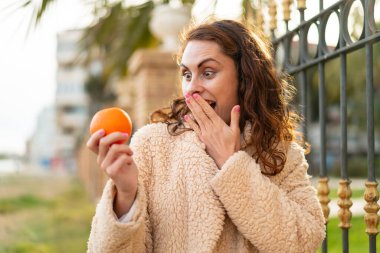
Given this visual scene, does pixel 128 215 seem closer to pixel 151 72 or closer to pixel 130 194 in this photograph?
pixel 130 194

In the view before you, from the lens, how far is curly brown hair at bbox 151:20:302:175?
7.05 ft

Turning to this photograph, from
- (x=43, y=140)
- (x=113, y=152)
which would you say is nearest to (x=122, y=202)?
(x=113, y=152)

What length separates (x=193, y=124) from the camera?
2137 mm

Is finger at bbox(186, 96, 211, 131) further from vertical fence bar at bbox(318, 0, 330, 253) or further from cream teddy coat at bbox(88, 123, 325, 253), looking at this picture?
vertical fence bar at bbox(318, 0, 330, 253)

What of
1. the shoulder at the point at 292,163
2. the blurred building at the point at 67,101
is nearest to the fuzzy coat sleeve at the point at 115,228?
the shoulder at the point at 292,163

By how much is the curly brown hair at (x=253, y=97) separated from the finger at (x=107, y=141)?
0.42m

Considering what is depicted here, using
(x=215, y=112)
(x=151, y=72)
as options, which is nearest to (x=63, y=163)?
(x=151, y=72)

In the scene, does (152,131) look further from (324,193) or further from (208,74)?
(324,193)

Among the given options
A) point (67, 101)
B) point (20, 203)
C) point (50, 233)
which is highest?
point (67, 101)

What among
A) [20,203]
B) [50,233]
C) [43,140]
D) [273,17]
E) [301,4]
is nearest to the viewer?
[301,4]

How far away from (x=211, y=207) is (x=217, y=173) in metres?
0.11

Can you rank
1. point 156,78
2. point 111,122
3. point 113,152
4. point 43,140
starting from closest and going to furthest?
1. point 113,152
2. point 111,122
3. point 156,78
4. point 43,140

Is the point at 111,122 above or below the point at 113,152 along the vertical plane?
above

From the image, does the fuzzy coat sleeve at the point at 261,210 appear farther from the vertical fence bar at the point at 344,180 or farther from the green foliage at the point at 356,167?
the green foliage at the point at 356,167
